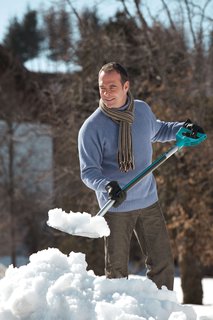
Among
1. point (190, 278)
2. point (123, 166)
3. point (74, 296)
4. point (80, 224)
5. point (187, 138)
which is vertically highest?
point (187, 138)

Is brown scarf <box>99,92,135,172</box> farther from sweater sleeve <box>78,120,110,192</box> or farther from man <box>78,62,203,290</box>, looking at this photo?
sweater sleeve <box>78,120,110,192</box>

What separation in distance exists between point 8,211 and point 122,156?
36.9 ft

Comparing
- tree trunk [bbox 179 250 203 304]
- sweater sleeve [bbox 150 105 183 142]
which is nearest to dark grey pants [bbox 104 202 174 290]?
sweater sleeve [bbox 150 105 183 142]

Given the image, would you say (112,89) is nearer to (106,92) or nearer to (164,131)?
(106,92)

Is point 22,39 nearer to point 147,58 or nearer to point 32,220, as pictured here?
point 32,220

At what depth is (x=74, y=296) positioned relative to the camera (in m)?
2.75

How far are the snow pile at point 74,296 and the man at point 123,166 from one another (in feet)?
1.85

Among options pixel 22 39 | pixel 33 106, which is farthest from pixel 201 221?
pixel 22 39

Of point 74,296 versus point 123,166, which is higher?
point 123,166

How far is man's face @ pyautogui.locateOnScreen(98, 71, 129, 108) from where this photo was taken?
3451 millimetres

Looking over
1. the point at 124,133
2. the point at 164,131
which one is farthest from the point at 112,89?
Answer: the point at 164,131

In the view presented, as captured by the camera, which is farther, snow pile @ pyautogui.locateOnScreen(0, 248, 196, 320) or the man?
the man

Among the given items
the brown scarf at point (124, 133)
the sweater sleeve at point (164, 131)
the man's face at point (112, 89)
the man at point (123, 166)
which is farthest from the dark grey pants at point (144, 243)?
the man's face at point (112, 89)

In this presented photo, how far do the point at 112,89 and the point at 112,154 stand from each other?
32cm
